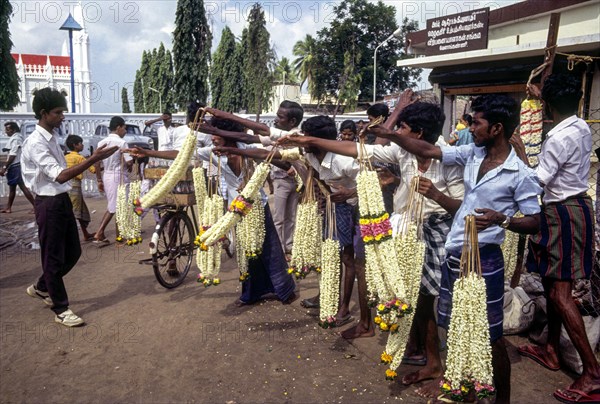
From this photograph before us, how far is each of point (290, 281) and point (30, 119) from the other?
1922cm

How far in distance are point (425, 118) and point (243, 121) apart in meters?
1.63

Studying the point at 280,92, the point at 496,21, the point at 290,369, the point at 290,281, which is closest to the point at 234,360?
the point at 290,369

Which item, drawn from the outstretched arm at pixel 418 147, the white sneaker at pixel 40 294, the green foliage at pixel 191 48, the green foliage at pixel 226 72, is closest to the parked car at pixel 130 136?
the green foliage at pixel 191 48

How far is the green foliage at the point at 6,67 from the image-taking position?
571 inches

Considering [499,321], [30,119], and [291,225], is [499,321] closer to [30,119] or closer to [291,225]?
[291,225]

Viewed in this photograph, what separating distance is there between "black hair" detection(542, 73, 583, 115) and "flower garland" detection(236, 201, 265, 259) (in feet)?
8.87

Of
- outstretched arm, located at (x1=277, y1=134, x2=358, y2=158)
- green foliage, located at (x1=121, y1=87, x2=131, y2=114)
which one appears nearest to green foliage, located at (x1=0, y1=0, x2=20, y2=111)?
outstretched arm, located at (x1=277, y1=134, x2=358, y2=158)

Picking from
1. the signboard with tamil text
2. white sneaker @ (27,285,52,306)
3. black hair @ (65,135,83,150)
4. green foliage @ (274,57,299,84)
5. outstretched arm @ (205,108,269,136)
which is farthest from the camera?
green foliage @ (274,57,299,84)

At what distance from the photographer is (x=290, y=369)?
12.6 feet

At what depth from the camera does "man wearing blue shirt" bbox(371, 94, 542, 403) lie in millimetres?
2688

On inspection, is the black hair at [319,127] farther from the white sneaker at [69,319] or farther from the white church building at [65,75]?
the white church building at [65,75]

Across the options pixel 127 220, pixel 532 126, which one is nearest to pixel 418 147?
pixel 532 126

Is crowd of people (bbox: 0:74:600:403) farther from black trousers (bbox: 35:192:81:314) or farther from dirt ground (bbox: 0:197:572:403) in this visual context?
dirt ground (bbox: 0:197:572:403)

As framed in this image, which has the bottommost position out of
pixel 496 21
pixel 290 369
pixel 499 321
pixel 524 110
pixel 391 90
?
pixel 290 369
